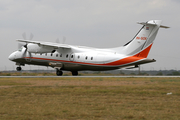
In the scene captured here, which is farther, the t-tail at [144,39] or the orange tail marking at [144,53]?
the orange tail marking at [144,53]

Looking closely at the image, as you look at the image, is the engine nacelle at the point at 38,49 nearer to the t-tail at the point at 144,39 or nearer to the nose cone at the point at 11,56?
the nose cone at the point at 11,56

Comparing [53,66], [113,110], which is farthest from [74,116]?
[53,66]

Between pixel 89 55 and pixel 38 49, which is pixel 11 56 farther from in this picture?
pixel 89 55

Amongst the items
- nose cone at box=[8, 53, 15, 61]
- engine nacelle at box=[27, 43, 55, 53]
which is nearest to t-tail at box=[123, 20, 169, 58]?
engine nacelle at box=[27, 43, 55, 53]

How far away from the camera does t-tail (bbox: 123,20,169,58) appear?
3136cm

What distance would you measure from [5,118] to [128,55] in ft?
78.3

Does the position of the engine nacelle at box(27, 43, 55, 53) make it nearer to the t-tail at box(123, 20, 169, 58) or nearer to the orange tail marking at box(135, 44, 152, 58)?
the t-tail at box(123, 20, 169, 58)

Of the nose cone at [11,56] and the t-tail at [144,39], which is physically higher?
the t-tail at [144,39]

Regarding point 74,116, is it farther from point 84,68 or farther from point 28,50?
point 28,50

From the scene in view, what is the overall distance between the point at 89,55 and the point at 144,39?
24.2ft

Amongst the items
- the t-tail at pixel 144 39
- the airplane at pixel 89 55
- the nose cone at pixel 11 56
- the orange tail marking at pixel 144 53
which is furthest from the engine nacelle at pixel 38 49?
the orange tail marking at pixel 144 53

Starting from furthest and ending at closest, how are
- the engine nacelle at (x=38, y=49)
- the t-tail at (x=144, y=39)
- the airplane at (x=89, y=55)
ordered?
the engine nacelle at (x=38, y=49) < the airplane at (x=89, y=55) < the t-tail at (x=144, y=39)

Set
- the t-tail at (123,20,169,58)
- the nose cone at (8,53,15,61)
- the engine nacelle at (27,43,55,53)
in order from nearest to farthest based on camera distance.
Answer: the t-tail at (123,20,169,58) < the engine nacelle at (27,43,55,53) < the nose cone at (8,53,15,61)

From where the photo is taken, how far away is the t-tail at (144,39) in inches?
1235
